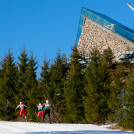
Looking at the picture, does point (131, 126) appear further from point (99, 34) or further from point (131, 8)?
point (131, 8)

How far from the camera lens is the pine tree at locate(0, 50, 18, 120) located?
3055 cm

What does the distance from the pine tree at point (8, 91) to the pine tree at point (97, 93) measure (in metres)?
10.4

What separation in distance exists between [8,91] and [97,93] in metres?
12.7

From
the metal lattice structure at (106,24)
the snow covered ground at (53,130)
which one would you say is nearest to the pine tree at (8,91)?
the snow covered ground at (53,130)

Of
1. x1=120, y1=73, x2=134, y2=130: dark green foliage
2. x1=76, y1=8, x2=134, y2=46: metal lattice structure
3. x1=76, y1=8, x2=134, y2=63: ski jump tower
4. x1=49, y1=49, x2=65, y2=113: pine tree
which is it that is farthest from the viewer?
x1=76, y1=8, x2=134, y2=46: metal lattice structure

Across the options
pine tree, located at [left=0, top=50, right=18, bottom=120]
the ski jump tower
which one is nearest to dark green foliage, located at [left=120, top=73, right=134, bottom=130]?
pine tree, located at [left=0, top=50, right=18, bottom=120]

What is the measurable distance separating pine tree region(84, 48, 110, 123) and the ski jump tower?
1645 cm

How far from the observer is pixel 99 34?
161 ft

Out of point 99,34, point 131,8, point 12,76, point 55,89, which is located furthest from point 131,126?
point 131,8

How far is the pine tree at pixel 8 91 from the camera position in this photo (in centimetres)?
3055

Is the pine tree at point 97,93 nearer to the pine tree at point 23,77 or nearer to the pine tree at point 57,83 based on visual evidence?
the pine tree at point 57,83

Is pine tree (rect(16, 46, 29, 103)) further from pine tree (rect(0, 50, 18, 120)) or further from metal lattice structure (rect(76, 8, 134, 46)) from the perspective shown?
metal lattice structure (rect(76, 8, 134, 46))

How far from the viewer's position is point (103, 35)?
4856 centimetres

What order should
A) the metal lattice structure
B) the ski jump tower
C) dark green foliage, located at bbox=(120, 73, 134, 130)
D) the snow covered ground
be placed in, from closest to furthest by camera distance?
the snow covered ground < dark green foliage, located at bbox=(120, 73, 134, 130) < the ski jump tower < the metal lattice structure
